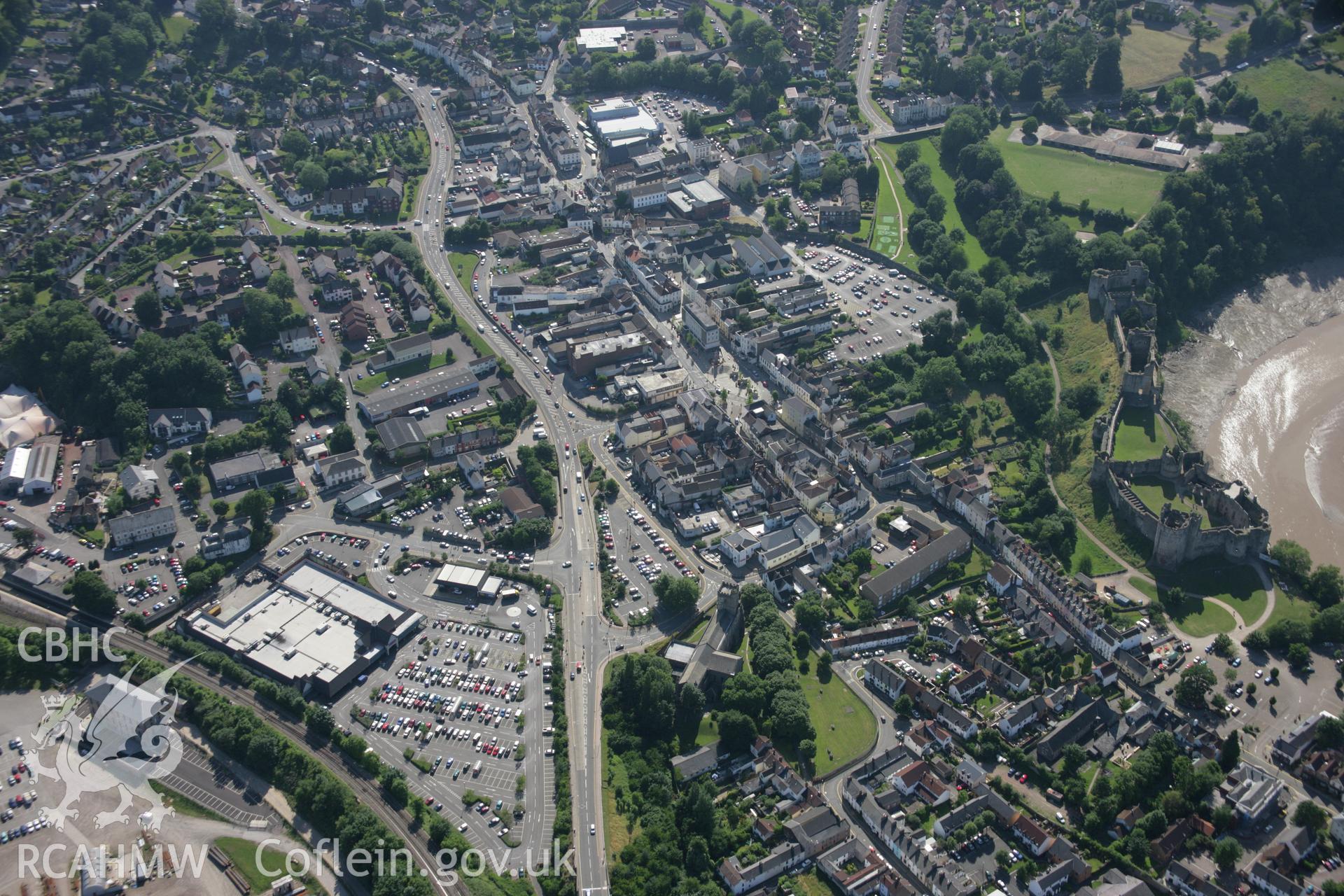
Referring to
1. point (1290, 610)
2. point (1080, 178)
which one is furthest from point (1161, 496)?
point (1080, 178)

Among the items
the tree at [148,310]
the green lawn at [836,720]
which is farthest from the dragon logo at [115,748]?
the tree at [148,310]

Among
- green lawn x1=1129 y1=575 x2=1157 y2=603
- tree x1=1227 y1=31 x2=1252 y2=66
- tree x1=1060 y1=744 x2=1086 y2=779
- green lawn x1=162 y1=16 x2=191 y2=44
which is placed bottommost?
tree x1=1060 y1=744 x2=1086 y2=779

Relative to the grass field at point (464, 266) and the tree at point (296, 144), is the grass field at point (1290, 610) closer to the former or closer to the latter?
the grass field at point (464, 266)

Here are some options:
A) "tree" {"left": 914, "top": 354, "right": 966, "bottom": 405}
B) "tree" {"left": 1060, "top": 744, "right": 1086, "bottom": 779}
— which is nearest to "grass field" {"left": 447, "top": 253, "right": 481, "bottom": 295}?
"tree" {"left": 914, "top": 354, "right": 966, "bottom": 405}

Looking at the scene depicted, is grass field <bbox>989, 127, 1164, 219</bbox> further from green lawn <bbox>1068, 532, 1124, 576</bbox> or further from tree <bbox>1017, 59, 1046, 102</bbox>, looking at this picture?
green lawn <bbox>1068, 532, 1124, 576</bbox>

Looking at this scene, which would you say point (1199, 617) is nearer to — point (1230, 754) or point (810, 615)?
point (1230, 754)

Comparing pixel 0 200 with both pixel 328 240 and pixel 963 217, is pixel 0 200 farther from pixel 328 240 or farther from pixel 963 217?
→ pixel 963 217
